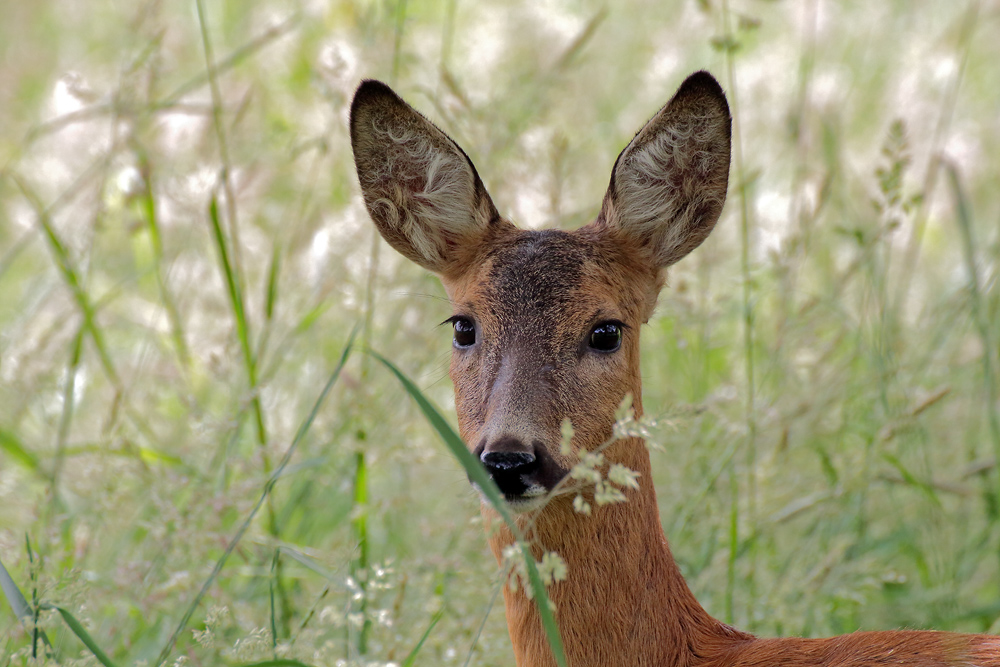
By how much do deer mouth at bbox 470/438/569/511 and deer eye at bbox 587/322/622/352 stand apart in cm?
45

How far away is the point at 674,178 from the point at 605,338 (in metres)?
0.55

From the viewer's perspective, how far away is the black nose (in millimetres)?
2164

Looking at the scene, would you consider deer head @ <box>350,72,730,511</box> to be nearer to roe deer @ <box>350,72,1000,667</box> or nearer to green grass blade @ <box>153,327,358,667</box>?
roe deer @ <box>350,72,1000,667</box>

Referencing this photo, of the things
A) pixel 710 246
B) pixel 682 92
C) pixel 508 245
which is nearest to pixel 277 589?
pixel 508 245

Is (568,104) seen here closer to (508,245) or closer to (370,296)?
(370,296)

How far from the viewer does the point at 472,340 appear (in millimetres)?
2703

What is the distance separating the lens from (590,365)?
8.37 ft

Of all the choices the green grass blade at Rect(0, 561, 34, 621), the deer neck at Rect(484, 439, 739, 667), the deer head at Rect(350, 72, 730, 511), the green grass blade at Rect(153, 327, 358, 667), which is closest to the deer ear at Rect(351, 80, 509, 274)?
the deer head at Rect(350, 72, 730, 511)

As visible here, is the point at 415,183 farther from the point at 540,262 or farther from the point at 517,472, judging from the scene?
the point at 517,472

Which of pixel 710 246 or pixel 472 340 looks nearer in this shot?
pixel 472 340

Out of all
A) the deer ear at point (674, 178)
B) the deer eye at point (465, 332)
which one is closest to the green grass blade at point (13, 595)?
the deer eye at point (465, 332)

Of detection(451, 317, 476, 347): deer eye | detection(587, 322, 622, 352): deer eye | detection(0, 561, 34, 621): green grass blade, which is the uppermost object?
detection(451, 317, 476, 347): deer eye

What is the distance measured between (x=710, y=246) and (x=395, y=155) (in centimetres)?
181

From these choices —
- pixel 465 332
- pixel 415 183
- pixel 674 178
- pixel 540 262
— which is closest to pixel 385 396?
pixel 415 183
